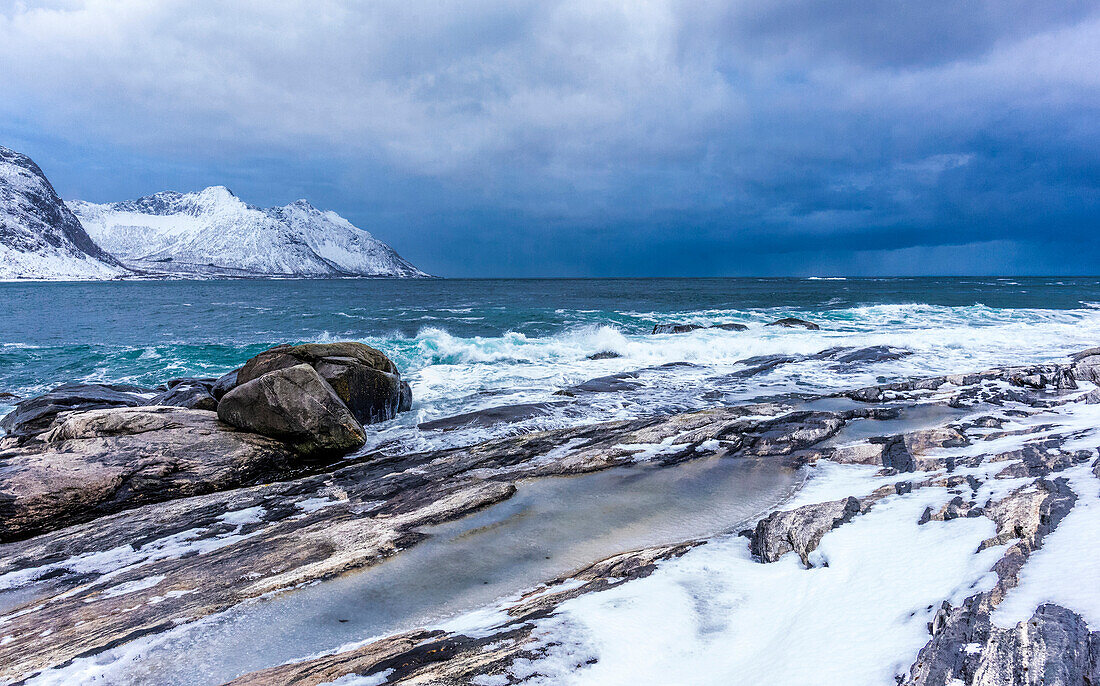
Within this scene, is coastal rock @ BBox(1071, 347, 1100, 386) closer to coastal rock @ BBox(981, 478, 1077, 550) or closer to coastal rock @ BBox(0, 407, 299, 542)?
coastal rock @ BBox(981, 478, 1077, 550)

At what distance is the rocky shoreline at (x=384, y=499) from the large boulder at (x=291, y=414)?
4cm

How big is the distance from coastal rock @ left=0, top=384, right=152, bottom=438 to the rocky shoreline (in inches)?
2.7

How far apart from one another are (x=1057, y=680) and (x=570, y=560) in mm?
3618

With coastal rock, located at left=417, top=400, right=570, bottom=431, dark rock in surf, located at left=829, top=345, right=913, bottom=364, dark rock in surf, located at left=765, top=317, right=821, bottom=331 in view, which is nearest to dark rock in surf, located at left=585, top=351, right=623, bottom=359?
dark rock in surf, located at left=829, top=345, right=913, bottom=364

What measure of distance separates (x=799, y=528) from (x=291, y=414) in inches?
344

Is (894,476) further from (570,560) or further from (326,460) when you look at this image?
(326,460)

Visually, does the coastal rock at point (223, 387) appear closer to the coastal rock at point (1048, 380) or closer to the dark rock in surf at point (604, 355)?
the dark rock in surf at point (604, 355)

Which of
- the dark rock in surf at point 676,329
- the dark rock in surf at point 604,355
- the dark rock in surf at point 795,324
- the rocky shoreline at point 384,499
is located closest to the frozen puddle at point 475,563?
the rocky shoreline at point 384,499

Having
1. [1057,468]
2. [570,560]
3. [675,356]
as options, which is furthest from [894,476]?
[675,356]

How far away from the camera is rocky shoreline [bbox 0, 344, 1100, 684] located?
3475mm

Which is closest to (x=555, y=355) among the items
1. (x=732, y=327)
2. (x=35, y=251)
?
(x=732, y=327)

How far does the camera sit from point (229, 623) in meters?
4.39

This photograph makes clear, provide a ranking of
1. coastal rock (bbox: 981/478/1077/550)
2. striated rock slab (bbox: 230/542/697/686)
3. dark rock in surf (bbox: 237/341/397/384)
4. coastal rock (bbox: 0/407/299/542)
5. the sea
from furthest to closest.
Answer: the sea
dark rock in surf (bbox: 237/341/397/384)
coastal rock (bbox: 0/407/299/542)
coastal rock (bbox: 981/478/1077/550)
striated rock slab (bbox: 230/542/697/686)

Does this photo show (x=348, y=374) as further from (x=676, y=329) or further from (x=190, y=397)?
(x=676, y=329)
